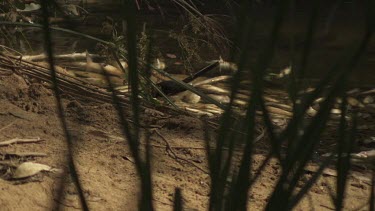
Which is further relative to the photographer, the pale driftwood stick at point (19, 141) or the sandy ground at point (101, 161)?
the pale driftwood stick at point (19, 141)

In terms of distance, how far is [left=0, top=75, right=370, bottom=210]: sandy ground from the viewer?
1769 millimetres

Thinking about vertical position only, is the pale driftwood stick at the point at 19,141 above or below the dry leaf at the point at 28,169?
above

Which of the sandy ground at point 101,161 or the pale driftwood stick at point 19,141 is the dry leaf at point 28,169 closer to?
the sandy ground at point 101,161

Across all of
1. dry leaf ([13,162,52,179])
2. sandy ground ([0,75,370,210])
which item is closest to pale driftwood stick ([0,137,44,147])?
sandy ground ([0,75,370,210])

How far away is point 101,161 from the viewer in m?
2.05

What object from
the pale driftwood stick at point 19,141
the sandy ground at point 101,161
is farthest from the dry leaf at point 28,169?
the pale driftwood stick at point 19,141

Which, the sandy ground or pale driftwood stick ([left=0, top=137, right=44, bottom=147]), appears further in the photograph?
pale driftwood stick ([left=0, top=137, right=44, bottom=147])

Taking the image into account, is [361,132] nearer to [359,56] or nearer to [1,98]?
[1,98]

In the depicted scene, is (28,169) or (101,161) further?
(101,161)

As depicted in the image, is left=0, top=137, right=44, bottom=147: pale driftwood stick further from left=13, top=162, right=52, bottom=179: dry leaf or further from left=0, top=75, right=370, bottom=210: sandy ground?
left=13, top=162, right=52, bottom=179: dry leaf

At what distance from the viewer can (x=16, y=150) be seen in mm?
2002

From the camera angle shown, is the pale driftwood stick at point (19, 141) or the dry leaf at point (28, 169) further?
the pale driftwood stick at point (19, 141)

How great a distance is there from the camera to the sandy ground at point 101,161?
1.77 m

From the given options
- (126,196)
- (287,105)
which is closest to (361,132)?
(287,105)
